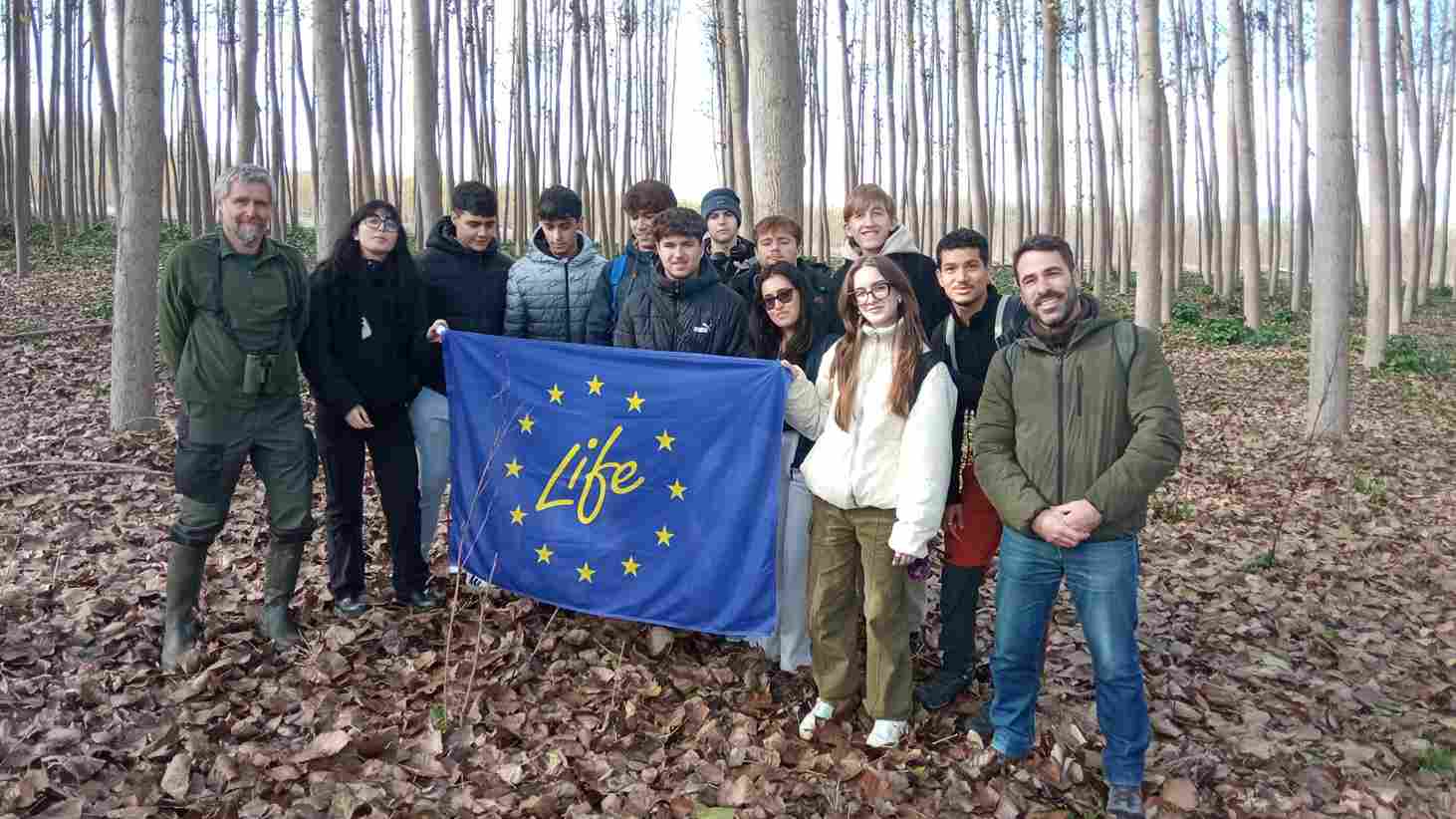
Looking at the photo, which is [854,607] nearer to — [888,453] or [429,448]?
[888,453]

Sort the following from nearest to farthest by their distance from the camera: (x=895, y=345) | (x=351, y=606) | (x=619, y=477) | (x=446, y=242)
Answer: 1. (x=895, y=345)
2. (x=619, y=477)
3. (x=351, y=606)
4. (x=446, y=242)

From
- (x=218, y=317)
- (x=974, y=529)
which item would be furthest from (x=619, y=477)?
(x=218, y=317)

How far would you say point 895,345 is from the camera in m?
3.91

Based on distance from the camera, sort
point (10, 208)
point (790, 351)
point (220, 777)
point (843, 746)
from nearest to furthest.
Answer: point (220, 777), point (843, 746), point (790, 351), point (10, 208)

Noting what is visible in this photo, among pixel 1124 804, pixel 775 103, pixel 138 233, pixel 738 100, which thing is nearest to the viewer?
pixel 1124 804

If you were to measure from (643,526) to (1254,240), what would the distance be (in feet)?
57.8

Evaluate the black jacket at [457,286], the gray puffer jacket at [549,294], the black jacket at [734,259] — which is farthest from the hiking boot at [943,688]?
the black jacket at [457,286]

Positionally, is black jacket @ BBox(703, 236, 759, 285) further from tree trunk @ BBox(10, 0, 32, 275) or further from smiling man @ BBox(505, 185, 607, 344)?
tree trunk @ BBox(10, 0, 32, 275)

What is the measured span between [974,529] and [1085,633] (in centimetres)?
72

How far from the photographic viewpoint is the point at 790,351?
4.48m

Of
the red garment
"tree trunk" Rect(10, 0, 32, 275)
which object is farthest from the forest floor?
"tree trunk" Rect(10, 0, 32, 275)

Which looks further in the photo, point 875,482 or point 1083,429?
point 875,482

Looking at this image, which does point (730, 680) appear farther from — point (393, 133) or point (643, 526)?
point (393, 133)

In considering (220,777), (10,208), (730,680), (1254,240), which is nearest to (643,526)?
(730,680)
